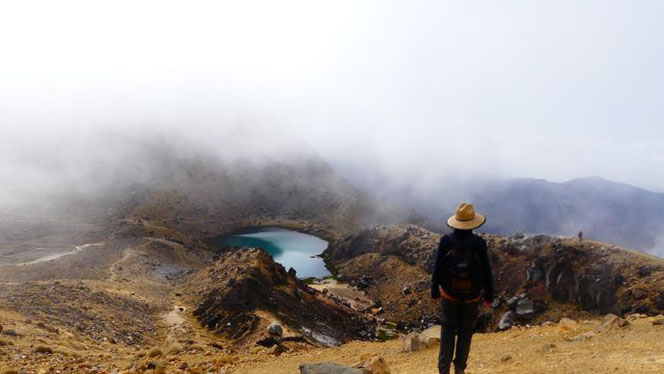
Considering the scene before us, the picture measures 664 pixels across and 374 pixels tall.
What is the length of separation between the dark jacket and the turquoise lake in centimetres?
8286

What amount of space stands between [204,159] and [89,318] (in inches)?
5862

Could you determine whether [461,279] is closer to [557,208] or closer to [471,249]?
[471,249]

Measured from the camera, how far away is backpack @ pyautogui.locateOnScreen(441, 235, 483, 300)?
855 cm

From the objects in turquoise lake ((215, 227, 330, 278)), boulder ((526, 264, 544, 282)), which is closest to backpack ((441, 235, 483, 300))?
boulder ((526, 264, 544, 282))

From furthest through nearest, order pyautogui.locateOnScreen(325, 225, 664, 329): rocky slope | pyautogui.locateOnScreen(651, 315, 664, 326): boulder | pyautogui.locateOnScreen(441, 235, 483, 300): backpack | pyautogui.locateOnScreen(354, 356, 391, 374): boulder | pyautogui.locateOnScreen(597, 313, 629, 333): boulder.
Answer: pyautogui.locateOnScreen(325, 225, 664, 329): rocky slope
pyautogui.locateOnScreen(597, 313, 629, 333): boulder
pyautogui.locateOnScreen(651, 315, 664, 326): boulder
pyautogui.locateOnScreen(354, 356, 391, 374): boulder
pyautogui.locateOnScreen(441, 235, 483, 300): backpack

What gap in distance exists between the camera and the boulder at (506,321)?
1781 inches

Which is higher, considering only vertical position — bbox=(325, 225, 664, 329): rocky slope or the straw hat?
the straw hat

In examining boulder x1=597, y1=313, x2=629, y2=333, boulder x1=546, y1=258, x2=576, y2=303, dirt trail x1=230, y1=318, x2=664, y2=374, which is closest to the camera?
dirt trail x1=230, y1=318, x2=664, y2=374

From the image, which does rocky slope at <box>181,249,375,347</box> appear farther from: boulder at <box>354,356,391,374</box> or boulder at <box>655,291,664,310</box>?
boulder at <box>655,291,664,310</box>

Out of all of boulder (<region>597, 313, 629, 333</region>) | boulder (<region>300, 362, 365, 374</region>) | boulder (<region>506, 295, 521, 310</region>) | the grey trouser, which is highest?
the grey trouser

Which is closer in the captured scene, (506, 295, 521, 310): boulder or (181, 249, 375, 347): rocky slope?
(181, 249, 375, 347): rocky slope

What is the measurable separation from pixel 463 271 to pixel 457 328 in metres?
1.51

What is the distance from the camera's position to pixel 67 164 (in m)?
146

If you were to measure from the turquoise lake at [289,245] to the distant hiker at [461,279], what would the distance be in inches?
3245
